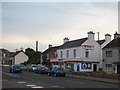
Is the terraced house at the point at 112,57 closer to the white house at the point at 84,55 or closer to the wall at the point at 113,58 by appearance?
the wall at the point at 113,58

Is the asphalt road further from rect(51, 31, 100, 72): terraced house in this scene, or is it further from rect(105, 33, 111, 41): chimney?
rect(105, 33, 111, 41): chimney

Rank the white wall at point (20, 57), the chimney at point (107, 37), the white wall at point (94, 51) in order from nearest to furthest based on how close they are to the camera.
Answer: the white wall at point (94, 51) → the chimney at point (107, 37) → the white wall at point (20, 57)

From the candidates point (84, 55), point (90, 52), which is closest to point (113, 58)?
point (84, 55)

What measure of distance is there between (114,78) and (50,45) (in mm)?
58391

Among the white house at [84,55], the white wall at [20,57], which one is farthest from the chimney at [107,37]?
the white wall at [20,57]

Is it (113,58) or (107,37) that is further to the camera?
(107,37)

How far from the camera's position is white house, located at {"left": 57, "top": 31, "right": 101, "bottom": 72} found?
210 ft

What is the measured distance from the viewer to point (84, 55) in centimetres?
6438

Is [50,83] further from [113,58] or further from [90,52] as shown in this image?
[90,52]

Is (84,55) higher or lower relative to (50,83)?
higher

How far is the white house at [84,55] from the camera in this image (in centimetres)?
6412

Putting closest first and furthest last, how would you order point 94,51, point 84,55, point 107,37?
1. point 84,55
2. point 94,51
3. point 107,37

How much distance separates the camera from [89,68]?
65.5 m

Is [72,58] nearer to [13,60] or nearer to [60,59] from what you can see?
[60,59]
